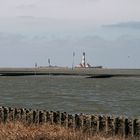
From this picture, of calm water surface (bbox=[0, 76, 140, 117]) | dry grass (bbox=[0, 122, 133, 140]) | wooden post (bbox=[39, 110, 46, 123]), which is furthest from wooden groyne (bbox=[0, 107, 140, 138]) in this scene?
calm water surface (bbox=[0, 76, 140, 117])

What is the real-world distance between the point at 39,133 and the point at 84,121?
11.8 feet

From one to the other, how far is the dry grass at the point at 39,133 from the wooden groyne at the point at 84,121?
1.17 m

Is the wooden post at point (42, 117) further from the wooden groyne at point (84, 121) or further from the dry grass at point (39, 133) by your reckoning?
the dry grass at point (39, 133)

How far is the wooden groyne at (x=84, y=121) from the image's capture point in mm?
22891

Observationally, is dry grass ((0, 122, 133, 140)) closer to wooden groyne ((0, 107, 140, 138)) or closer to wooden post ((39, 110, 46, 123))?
wooden groyne ((0, 107, 140, 138))

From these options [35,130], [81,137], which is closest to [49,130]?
[35,130]

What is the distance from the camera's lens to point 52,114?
26.0 m

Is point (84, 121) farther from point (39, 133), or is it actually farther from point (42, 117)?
point (39, 133)

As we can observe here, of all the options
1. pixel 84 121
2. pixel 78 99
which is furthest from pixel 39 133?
pixel 78 99

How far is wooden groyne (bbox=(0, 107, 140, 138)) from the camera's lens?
2289 centimetres

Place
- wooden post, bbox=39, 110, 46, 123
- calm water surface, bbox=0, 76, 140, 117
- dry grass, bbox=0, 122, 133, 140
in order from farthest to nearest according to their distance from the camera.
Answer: calm water surface, bbox=0, 76, 140, 117, wooden post, bbox=39, 110, 46, 123, dry grass, bbox=0, 122, 133, 140

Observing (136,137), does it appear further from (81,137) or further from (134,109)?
(134,109)

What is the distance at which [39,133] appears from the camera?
2125cm

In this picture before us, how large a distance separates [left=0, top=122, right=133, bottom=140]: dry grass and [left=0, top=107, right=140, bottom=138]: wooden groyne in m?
1.17
